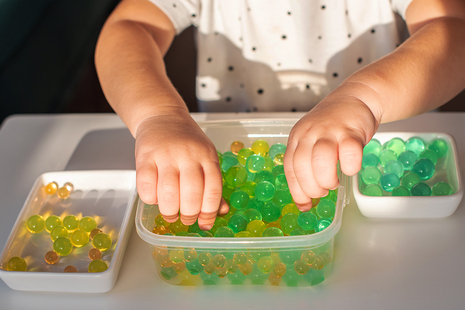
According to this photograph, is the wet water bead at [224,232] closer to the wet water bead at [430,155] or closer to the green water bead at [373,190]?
the green water bead at [373,190]

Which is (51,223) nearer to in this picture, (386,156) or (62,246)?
(62,246)

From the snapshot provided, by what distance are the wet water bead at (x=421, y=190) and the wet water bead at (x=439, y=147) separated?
2.8 inches

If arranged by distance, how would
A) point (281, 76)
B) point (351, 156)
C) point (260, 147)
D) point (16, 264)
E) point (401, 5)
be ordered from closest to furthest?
1. point (351, 156)
2. point (16, 264)
3. point (260, 147)
4. point (401, 5)
5. point (281, 76)

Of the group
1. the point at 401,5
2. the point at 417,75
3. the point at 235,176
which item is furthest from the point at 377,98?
the point at 401,5

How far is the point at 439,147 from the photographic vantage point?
0.59 metres

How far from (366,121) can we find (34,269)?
0.44 metres

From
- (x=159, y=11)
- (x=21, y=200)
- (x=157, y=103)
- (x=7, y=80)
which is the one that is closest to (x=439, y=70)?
(x=157, y=103)

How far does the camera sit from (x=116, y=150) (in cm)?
74

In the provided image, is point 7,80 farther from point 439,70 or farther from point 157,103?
point 439,70

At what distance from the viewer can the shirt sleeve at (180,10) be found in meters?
0.82

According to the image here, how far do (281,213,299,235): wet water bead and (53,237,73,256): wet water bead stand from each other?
0.28 metres

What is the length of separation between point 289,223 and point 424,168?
21cm

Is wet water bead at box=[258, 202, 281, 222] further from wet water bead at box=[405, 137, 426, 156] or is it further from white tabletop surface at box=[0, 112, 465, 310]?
wet water bead at box=[405, 137, 426, 156]

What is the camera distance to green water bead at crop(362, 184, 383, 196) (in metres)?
0.55
